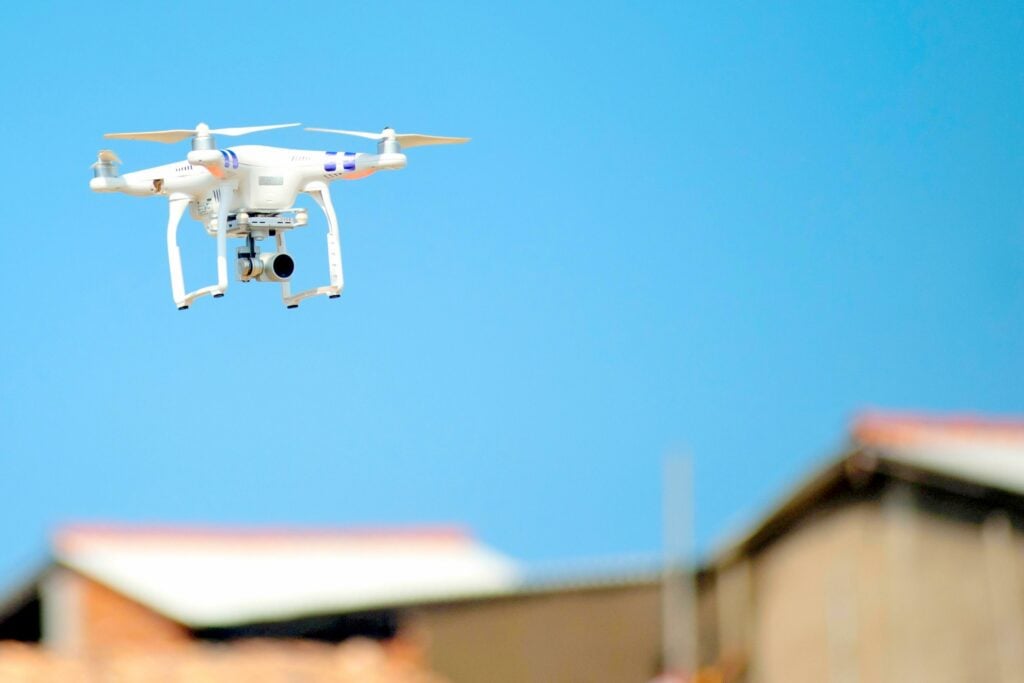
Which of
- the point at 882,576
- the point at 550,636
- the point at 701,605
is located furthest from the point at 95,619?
the point at 882,576

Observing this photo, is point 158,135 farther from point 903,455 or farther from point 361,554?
point 361,554

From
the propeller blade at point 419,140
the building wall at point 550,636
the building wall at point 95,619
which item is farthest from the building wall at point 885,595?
the propeller blade at point 419,140

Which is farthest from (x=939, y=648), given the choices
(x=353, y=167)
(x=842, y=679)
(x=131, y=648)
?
(x=353, y=167)

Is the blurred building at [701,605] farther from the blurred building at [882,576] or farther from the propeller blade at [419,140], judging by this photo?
the propeller blade at [419,140]

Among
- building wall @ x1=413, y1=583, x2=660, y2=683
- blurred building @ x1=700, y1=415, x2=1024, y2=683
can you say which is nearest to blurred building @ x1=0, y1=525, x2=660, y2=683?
building wall @ x1=413, y1=583, x2=660, y2=683

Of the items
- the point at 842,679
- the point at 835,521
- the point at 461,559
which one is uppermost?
the point at 461,559

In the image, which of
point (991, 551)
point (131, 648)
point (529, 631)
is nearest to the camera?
point (991, 551)

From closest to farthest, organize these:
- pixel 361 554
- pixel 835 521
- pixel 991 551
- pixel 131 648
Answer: pixel 991 551
pixel 835 521
pixel 131 648
pixel 361 554
